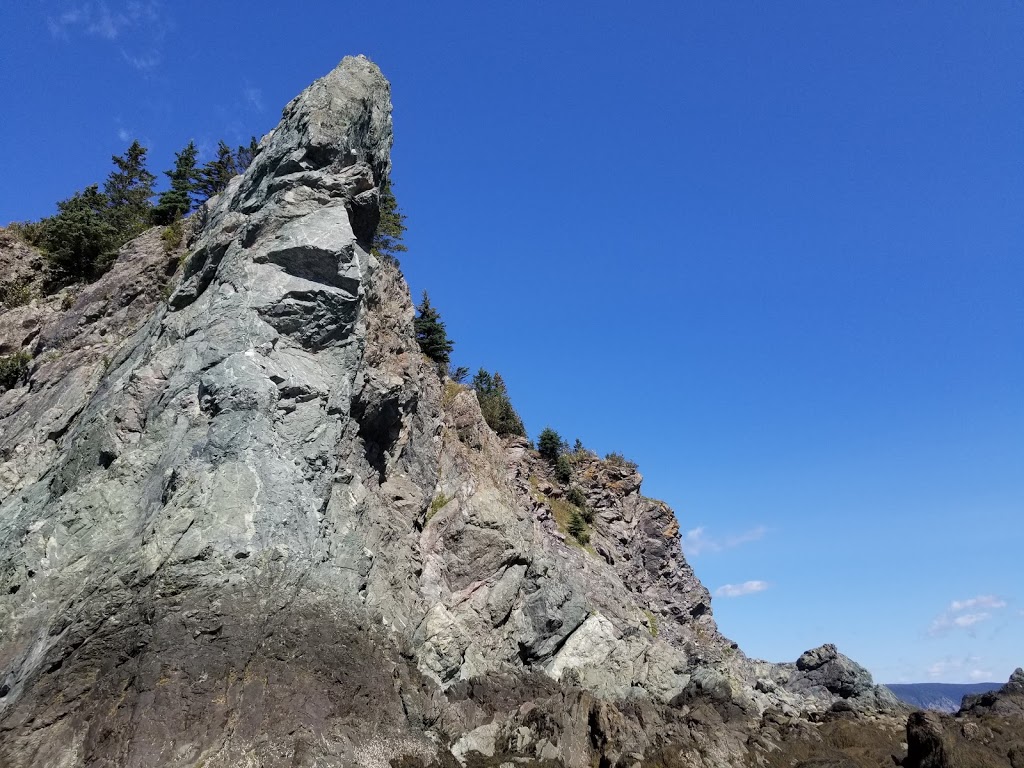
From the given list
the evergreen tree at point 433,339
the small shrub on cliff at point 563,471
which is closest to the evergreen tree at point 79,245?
the evergreen tree at point 433,339

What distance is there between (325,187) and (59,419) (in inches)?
512

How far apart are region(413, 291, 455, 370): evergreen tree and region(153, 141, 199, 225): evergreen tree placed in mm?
15388

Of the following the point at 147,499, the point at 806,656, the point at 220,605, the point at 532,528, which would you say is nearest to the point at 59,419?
the point at 147,499

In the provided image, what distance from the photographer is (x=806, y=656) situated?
203ft

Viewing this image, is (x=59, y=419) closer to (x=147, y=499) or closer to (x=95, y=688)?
(x=147, y=499)

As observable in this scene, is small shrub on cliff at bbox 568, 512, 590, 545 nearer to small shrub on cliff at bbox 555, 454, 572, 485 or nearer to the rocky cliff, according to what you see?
small shrub on cliff at bbox 555, 454, 572, 485

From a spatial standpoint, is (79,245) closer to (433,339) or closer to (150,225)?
(150,225)

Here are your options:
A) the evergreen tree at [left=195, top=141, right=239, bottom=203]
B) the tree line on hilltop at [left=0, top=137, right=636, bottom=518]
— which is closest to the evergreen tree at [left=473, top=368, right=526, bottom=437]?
the tree line on hilltop at [left=0, top=137, right=636, bottom=518]

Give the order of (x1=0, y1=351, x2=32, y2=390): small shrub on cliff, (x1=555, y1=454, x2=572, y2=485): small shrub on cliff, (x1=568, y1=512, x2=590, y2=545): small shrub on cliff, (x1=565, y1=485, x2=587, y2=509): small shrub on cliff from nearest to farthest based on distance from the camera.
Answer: (x1=0, y1=351, x2=32, y2=390): small shrub on cliff
(x1=568, y1=512, x2=590, y2=545): small shrub on cliff
(x1=565, y1=485, x2=587, y2=509): small shrub on cliff
(x1=555, y1=454, x2=572, y2=485): small shrub on cliff

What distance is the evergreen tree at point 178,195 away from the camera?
3988 centimetres

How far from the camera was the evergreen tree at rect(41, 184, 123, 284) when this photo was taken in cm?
3453

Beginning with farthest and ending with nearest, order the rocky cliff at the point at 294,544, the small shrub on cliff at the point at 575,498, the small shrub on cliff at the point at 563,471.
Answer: the small shrub on cliff at the point at 563,471
the small shrub on cliff at the point at 575,498
the rocky cliff at the point at 294,544

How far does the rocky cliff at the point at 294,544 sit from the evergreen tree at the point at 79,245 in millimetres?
2798

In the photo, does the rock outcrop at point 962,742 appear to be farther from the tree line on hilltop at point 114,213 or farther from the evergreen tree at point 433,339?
the tree line on hilltop at point 114,213
